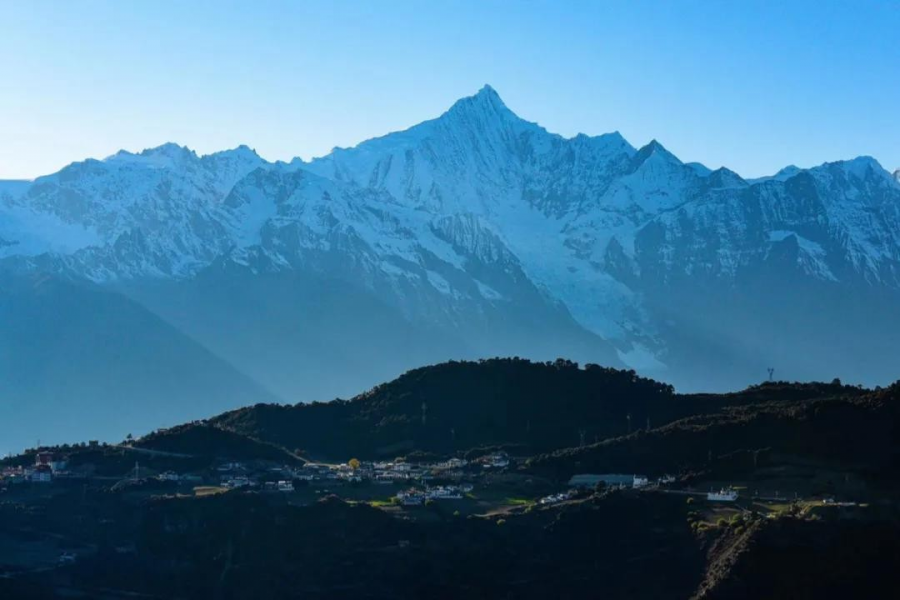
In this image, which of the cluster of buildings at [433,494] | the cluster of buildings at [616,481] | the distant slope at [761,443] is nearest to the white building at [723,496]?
the distant slope at [761,443]

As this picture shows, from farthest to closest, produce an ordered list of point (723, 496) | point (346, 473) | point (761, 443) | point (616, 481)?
point (346, 473)
point (761, 443)
point (616, 481)
point (723, 496)

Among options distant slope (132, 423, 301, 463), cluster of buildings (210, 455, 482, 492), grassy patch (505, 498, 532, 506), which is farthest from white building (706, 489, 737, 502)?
distant slope (132, 423, 301, 463)

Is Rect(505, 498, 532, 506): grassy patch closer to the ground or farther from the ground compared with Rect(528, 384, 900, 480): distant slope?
closer to the ground

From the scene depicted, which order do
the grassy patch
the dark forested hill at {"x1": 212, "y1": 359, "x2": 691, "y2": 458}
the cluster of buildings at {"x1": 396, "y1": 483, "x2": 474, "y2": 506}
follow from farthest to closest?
the dark forested hill at {"x1": 212, "y1": 359, "x2": 691, "y2": 458}
the grassy patch
the cluster of buildings at {"x1": 396, "y1": 483, "x2": 474, "y2": 506}

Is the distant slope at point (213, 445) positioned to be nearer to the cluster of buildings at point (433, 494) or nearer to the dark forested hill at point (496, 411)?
the dark forested hill at point (496, 411)

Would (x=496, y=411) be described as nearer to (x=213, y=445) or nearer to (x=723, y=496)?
(x=213, y=445)

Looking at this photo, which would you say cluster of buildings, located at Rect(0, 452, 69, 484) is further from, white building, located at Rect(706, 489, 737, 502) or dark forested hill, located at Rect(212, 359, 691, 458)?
white building, located at Rect(706, 489, 737, 502)

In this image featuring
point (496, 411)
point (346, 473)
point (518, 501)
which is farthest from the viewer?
point (496, 411)

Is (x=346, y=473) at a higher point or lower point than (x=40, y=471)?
lower

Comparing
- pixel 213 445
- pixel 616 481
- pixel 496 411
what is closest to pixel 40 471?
pixel 213 445

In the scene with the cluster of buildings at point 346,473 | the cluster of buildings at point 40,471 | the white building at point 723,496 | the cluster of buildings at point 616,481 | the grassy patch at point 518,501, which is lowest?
the white building at point 723,496

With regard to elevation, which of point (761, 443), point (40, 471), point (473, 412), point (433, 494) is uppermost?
point (473, 412)
